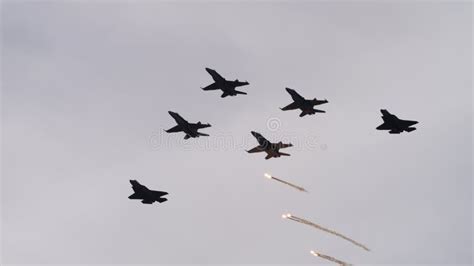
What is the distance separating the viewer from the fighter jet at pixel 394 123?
60562 mm

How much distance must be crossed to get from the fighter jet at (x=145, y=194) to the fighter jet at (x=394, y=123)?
28.1 metres

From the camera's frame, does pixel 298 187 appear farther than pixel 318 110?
No

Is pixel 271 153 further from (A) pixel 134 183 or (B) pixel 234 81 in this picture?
(A) pixel 134 183

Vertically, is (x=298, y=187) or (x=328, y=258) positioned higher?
(x=298, y=187)

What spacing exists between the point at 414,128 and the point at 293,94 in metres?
15.2

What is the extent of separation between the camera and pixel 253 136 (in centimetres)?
5988

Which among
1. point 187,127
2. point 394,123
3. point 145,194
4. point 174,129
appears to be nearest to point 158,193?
point 145,194

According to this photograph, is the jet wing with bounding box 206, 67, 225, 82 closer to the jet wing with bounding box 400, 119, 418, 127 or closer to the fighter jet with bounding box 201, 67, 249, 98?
the fighter jet with bounding box 201, 67, 249, 98

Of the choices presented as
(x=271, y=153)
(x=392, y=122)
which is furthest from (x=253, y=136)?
(x=392, y=122)

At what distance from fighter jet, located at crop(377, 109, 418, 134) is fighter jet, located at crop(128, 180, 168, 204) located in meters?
28.1

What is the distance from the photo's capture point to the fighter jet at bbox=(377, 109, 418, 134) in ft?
199

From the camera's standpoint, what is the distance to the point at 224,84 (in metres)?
62.1

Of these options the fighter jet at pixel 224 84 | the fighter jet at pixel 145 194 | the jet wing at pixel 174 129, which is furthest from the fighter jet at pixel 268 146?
the fighter jet at pixel 145 194

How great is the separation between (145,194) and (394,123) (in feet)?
104
